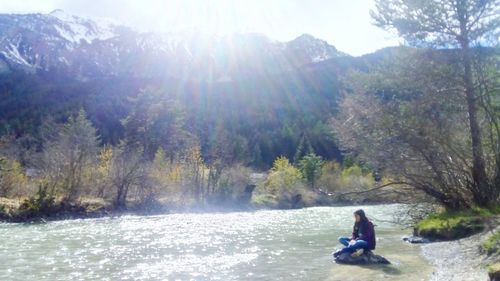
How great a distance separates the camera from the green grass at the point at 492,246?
13625 mm

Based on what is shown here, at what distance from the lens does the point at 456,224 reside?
20.1 meters

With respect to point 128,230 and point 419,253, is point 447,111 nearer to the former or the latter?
point 419,253

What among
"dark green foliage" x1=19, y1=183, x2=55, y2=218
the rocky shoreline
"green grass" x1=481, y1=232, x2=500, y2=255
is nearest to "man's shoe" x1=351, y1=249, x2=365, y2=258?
the rocky shoreline

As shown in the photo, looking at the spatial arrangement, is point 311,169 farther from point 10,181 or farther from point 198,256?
point 198,256

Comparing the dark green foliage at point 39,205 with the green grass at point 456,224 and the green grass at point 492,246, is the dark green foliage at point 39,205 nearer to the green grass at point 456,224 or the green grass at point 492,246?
the green grass at point 456,224

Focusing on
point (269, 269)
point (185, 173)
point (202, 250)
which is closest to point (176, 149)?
point (185, 173)

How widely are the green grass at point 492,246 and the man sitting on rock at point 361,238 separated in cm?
359

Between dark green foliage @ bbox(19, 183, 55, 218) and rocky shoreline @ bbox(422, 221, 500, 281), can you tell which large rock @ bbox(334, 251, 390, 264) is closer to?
rocky shoreline @ bbox(422, 221, 500, 281)

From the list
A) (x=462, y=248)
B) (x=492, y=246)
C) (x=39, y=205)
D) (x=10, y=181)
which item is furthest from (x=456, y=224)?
(x=10, y=181)

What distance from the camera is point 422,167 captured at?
75.2 feet

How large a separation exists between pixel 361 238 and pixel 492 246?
4.44m

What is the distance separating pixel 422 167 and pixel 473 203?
2.61m

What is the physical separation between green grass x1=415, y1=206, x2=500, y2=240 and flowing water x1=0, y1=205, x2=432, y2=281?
1.47 meters

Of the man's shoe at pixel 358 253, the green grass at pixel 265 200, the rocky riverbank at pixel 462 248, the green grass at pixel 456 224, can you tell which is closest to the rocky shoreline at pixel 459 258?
the rocky riverbank at pixel 462 248
